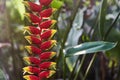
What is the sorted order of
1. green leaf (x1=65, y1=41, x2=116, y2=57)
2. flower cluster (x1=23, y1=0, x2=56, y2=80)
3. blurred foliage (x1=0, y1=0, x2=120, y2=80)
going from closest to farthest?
flower cluster (x1=23, y1=0, x2=56, y2=80) < green leaf (x1=65, y1=41, x2=116, y2=57) < blurred foliage (x1=0, y1=0, x2=120, y2=80)

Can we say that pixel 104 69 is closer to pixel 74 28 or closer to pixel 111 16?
pixel 111 16

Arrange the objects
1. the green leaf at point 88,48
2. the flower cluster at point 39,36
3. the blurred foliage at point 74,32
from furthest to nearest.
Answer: the blurred foliage at point 74,32
the green leaf at point 88,48
the flower cluster at point 39,36

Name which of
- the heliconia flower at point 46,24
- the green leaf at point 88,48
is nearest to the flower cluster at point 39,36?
the heliconia flower at point 46,24

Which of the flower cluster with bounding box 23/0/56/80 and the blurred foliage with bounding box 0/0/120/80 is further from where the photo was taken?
the blurred foliage with bounding box 0/0/120/80

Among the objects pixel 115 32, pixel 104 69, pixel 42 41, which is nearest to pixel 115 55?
pixel 115 32

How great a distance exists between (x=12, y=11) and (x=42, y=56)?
143cm

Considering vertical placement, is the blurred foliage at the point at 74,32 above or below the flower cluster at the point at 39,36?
below

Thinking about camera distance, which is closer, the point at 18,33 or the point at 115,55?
the point at 115,55

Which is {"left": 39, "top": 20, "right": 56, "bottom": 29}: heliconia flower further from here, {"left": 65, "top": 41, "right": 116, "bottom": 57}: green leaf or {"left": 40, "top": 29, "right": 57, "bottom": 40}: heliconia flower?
{"left": 65, "top": 41, "right": 116, "bottom": 57}: green leaf

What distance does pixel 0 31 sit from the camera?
183cm

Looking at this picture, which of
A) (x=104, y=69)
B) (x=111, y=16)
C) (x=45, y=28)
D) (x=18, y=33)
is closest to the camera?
(x=45, y=28)

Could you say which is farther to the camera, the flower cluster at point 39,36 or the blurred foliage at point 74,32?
the blurred foliage at point 74,32

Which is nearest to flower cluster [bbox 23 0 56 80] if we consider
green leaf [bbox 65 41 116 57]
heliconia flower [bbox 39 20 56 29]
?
heliconia flower [bbox 39 20 56 29]

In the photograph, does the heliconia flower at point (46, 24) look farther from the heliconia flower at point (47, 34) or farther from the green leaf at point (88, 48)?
the green leaf at point (88, 48)
